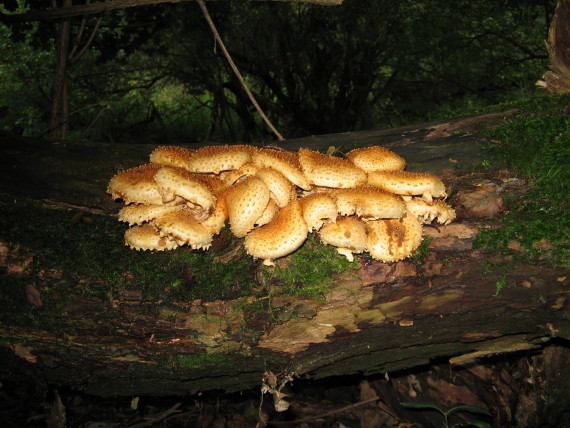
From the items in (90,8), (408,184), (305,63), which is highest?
(90,8)

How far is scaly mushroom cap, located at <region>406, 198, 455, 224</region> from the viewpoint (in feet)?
8.18

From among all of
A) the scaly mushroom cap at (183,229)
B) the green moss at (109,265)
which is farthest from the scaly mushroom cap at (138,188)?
the green moss at (109,265)

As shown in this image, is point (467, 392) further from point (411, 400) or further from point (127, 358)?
point (127, 358)

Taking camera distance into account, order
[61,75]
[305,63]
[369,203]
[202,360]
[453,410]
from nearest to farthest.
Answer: [369,203], [202,360], [453,410], [61,75], [305,63]

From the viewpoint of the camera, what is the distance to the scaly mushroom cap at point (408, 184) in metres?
2.44

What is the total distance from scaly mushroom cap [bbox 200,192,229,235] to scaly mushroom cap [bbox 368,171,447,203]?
1054 mm

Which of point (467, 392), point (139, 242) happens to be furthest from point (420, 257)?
point (467, 392)

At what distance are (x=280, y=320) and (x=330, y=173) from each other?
1.05 m

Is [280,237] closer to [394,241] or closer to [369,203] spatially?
[369,203]

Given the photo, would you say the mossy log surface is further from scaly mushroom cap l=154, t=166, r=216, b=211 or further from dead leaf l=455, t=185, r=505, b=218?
scaly mushroom cap l=154, t=166, r=216, b=211

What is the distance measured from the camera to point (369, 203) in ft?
7.63

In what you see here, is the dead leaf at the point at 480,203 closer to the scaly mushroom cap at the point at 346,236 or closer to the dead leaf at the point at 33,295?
the scaly mushroom cap at the point at 346,236

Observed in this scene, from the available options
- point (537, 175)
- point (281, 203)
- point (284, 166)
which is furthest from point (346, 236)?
point (537, 175)

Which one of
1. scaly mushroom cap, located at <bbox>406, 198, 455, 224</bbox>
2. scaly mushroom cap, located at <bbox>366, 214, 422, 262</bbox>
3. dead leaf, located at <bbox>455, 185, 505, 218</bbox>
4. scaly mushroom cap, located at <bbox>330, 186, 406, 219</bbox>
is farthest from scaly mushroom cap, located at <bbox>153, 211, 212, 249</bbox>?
dead leaf, located at <bbox>455, 185, 505, 218</bbox>
